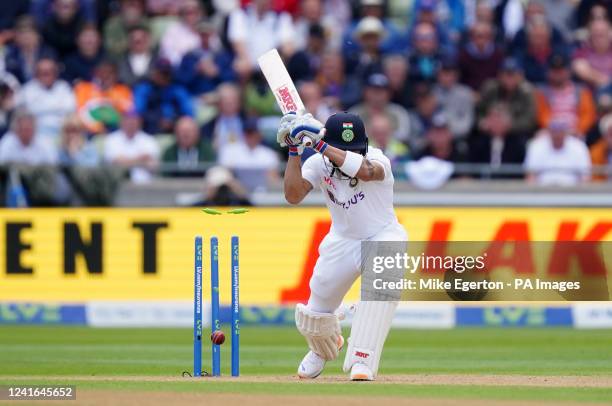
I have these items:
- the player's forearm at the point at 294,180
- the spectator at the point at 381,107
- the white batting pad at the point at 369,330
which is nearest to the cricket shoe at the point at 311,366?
the white batting pad at the point at 369,330

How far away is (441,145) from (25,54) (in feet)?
16.7

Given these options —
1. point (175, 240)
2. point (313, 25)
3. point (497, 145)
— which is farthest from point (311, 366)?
point (313, 25)

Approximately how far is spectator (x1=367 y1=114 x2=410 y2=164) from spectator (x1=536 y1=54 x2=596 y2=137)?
1.67m

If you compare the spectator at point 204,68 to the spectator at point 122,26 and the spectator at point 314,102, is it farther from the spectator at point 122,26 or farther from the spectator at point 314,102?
the spectator at point 314,102

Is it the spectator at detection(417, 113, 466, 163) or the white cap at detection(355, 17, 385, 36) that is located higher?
the white cap at detection(355, 17, 385, 36)

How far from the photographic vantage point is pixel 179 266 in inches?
588

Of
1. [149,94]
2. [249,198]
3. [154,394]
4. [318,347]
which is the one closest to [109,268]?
[249,198]

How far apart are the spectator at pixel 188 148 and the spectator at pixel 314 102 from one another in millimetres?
1179

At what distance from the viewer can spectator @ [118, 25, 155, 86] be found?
57.4 feet

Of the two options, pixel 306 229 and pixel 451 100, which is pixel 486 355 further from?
pixel 451 100

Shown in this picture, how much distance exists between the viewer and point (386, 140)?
15938 millimetres

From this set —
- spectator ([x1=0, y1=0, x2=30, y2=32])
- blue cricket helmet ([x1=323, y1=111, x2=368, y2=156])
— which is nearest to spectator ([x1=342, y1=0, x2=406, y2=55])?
spectator ([x1=0, y1=0, x2=30, y2=32])

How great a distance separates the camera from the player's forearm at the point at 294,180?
9156 mm

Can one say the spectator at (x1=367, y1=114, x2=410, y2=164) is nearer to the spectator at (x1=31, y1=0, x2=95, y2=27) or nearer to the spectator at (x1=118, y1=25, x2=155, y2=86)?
the spectator at (x1=118, y1=25, x2=155, y2=86)
